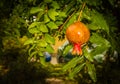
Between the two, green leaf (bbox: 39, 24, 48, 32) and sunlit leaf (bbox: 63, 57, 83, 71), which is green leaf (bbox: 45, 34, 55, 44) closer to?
green leaf (bbox: 39, 24, 48, 32)

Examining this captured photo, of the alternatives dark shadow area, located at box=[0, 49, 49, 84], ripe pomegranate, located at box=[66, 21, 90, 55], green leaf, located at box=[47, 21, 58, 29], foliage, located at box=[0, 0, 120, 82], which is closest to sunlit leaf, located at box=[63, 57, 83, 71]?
foliage, located at box=[0, 0, 120, 82]

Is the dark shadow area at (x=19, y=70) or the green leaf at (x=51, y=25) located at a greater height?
the green leaf at (x=51, y=25)

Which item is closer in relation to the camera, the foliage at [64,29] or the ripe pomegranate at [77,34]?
the ripe pomegranate at [77,34]

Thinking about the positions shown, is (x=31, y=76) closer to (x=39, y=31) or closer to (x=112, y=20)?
(x=112, y=20)

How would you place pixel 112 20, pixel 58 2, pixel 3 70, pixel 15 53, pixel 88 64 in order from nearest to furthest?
pixel 88 64
pixel 58 2
pixel 112 20
pixel 3 70
pixel 15 53

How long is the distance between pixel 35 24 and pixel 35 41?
0.11 meters

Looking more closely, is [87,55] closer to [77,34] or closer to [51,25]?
[51,25]

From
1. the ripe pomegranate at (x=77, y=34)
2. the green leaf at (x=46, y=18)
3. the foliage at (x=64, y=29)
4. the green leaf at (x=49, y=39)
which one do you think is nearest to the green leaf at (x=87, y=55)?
the foliage at (x=64, y=29)

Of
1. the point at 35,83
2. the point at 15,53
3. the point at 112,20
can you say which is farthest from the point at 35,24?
the point at 15,53

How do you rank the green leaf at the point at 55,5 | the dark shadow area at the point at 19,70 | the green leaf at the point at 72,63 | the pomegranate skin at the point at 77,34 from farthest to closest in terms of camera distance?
the dark shadow area at the point at 19,70, the green leaf at the point at 55,5, the green leaf at the point at 72,63, the pomegranate skin at the point at 77,34

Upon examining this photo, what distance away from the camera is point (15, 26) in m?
4.17

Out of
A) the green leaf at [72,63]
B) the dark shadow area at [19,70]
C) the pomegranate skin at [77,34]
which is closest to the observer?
the pomegranate skin at [77,34]

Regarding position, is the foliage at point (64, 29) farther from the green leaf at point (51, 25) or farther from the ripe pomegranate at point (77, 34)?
the ripe pomegranate at point (77, 34)

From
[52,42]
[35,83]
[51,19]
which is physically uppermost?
[51,19]
